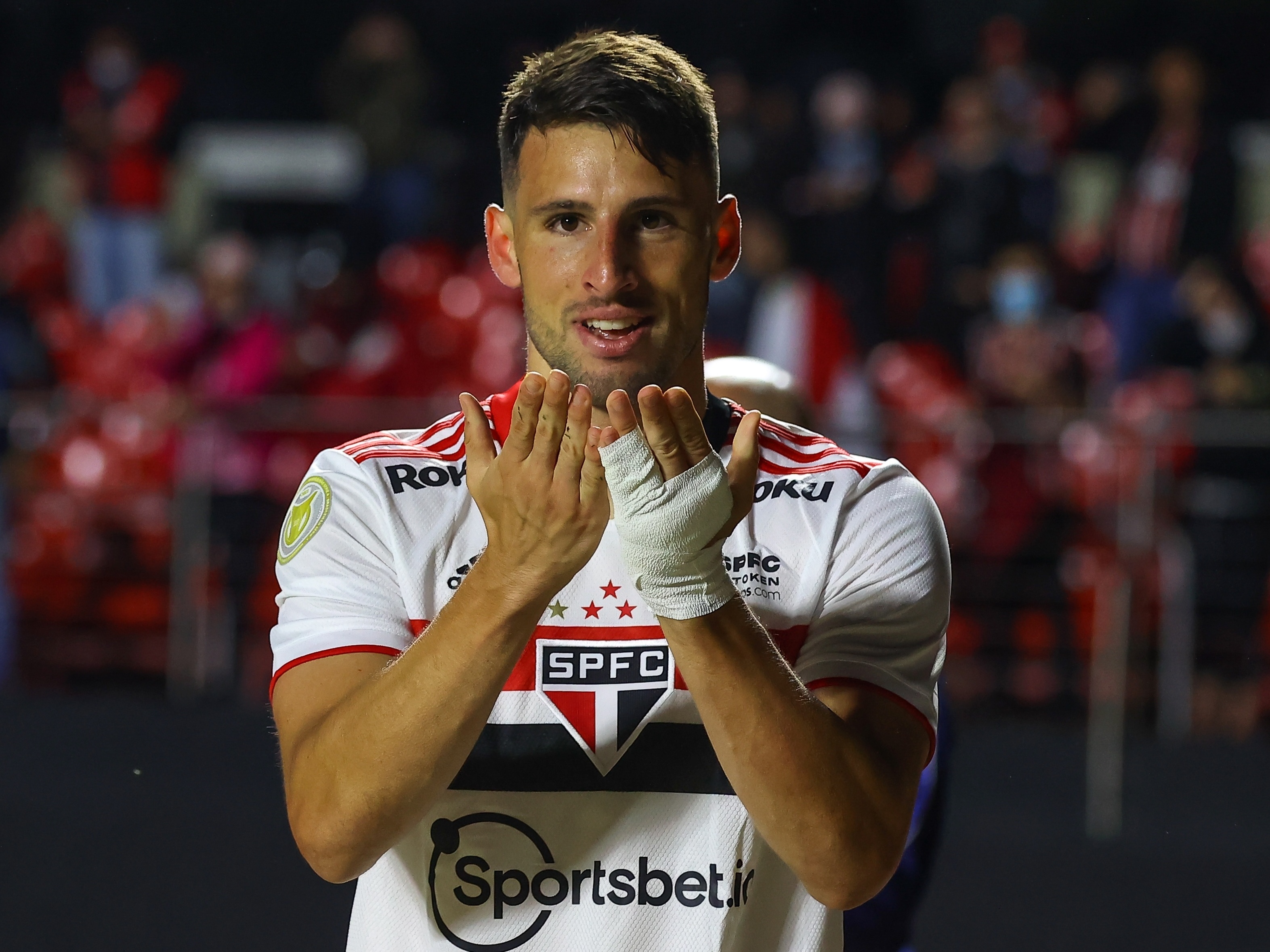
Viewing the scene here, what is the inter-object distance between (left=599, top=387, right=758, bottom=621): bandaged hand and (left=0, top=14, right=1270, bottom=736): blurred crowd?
13.1 ft

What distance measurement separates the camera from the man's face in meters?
1.69

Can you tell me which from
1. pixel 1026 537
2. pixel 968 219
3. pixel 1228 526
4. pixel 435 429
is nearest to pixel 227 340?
pixel 968 219

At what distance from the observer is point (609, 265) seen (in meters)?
1.67

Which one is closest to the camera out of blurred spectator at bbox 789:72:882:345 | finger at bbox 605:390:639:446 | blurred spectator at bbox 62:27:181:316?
finger at bbox 605:390:639:446

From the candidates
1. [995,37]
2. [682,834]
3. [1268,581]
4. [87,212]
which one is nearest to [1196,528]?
[1268,581]

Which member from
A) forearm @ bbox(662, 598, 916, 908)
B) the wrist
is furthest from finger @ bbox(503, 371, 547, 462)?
forearm @ bbox(662, 598, 916, 908)

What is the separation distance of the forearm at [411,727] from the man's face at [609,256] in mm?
344

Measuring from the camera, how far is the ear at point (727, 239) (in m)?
1.86

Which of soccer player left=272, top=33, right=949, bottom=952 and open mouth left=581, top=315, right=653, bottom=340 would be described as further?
open mouth left=581, top=315, right=653, bottom=340

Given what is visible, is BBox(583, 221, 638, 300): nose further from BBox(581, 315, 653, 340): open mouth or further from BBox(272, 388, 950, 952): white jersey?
BBox(272, 388, 950, 952): white jersey

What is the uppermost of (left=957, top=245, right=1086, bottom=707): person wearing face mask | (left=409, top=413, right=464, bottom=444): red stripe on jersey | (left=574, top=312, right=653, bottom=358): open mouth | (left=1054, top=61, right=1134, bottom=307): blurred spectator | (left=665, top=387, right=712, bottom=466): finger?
(left=1054, top=61, right=1134, bottom=307): blurred spectator

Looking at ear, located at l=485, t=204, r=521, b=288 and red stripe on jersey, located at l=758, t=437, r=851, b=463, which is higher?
ear, located at l=485, t=204, r=521, b=288

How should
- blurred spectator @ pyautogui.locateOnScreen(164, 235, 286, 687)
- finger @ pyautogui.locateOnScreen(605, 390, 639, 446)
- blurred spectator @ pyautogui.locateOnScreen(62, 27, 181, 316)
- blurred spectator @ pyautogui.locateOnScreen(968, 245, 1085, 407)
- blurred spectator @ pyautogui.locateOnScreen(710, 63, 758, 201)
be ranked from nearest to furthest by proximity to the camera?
finger @ pyautogui.locateOnScreen(605, 390, 639, 446) < blurred spectator @ pyautogui.locateOnScreen(164, 235, 286, 687) < blurred spectator @ pyautogui.locateOnScreen(968, 245, 1085, 407) < blurred spectator @ pyautogui.locateOnScreen(710, 63, 758, 201) < blurred spectator @ pyautogui.locateOnScreen(62, 27, 181, 316)

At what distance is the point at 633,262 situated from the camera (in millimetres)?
1698
